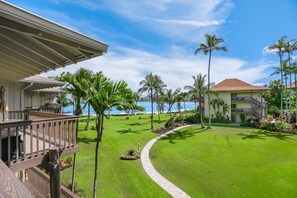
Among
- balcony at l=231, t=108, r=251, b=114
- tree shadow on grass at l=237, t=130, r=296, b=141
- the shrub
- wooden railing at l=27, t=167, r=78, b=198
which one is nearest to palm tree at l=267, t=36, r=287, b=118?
the shrub

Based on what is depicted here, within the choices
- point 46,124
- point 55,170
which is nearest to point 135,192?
point 46,124

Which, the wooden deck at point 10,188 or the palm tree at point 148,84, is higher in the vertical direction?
the palm tree at point 148,84

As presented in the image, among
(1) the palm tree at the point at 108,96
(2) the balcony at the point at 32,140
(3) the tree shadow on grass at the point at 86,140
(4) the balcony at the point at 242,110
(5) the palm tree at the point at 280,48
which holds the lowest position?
(3) the tree shadow on grass at the point at 86,140

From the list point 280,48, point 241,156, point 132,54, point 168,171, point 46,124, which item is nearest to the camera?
point 46,124

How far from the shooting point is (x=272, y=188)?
492 inches

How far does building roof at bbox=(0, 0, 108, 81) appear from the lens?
12.4 feet

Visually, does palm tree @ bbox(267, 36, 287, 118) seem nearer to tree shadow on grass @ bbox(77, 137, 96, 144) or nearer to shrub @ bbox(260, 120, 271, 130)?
shrub @ bbox(260, 120, 271, 130)

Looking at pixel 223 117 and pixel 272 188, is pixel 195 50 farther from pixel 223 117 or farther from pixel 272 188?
pixel 272 188

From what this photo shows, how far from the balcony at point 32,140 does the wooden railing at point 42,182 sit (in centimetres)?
215

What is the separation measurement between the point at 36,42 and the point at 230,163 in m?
17.1

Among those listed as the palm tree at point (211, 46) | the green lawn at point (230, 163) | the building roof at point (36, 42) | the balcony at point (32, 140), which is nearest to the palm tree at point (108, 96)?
the balcony at point (32, 140)

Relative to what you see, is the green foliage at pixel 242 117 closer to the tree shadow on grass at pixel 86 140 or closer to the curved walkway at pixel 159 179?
A: the curved walkway at pixel 159 179

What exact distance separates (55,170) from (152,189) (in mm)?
9907

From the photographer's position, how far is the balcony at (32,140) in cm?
488
